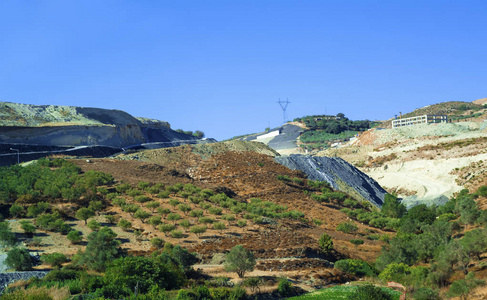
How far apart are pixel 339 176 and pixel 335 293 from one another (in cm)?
4435

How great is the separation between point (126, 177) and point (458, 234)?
30.8 meters

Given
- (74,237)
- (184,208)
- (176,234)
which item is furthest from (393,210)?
(74,237)

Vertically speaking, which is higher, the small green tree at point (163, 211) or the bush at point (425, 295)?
the small green tree at point (163, 211)

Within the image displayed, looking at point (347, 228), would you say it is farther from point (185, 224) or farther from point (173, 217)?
point (173, 217)

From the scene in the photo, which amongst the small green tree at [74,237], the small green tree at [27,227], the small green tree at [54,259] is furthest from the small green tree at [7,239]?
the small green tree at [74,237]

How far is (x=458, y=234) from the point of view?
43531 mm

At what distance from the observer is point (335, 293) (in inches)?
1142

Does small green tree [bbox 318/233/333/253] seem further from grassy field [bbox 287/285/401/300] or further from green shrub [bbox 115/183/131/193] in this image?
green shrub [bbox 115/183/131/193]

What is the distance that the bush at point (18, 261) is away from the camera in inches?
1095

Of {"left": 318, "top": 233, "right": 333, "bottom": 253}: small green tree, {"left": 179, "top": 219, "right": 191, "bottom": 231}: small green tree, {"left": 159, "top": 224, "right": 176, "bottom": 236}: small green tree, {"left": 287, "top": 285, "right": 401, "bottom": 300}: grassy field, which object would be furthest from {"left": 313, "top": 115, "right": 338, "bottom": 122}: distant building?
{"left": 287, "top": 285, "right": 401, "bottom": 300}: grassy field

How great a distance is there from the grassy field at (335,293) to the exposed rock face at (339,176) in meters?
35.9

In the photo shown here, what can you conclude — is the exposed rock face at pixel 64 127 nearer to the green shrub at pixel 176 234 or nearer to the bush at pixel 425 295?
the green shrub at pixel 176 234

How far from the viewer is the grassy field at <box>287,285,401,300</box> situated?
2786 centimetres

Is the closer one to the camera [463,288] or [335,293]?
[463,288]
